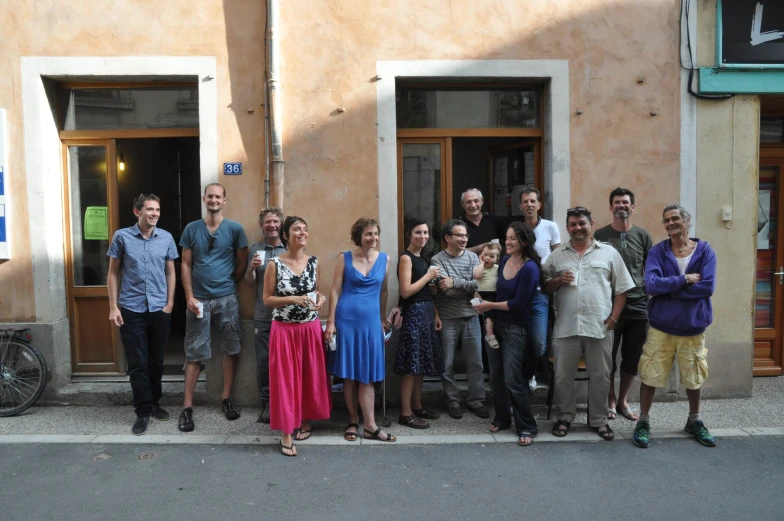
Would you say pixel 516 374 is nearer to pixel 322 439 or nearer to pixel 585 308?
pixel 585 308

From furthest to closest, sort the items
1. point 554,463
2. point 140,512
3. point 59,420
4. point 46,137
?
point 46,137
point 59,420
point 554,463
point 140,512

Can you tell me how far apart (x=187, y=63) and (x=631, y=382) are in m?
5.01

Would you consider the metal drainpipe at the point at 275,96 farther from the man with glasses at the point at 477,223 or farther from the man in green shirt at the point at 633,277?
the man in green shirt at the point at 633,277

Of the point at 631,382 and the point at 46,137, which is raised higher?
the point at 46,137

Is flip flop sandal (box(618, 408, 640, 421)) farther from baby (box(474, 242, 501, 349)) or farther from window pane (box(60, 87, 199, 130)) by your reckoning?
window pane (box(60, 87, 199, 130))

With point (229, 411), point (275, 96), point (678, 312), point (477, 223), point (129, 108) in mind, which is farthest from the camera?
point (129, 108)

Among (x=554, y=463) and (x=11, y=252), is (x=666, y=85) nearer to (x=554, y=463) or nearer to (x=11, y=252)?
(x=554, y=463)

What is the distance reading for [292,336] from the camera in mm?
4945

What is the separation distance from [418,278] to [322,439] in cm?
154

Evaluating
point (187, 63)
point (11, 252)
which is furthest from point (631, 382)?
point (11, 252)

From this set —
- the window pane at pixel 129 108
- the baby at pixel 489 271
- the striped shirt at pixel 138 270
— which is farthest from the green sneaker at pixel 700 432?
the window pane at pixel 129 108

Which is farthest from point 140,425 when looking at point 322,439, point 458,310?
point 458,310

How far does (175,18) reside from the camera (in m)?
5.86

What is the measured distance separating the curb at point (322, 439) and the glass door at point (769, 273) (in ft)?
6.65
